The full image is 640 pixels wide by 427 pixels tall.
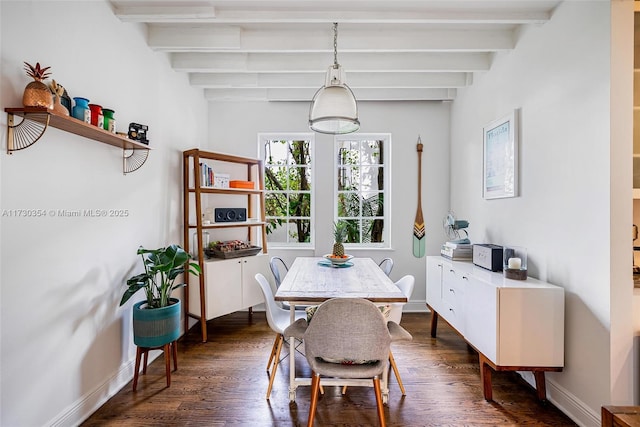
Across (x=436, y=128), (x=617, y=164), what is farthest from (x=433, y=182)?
(x=617, y=164)

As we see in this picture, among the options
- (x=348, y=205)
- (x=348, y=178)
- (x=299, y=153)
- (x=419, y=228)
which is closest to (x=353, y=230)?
(x=348, y=205)

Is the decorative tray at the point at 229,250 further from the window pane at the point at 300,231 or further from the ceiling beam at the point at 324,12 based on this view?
the ceiling beam at the point at 324,12

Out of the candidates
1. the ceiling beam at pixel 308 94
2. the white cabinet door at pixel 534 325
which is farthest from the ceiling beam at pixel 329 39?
→ the white cabinet door at pixel 534 325

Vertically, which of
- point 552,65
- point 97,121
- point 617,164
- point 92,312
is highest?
point 552,65

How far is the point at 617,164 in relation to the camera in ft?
5.58

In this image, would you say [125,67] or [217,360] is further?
[217,360]

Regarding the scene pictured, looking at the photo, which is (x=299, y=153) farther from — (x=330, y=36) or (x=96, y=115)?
(x=96, y=115)

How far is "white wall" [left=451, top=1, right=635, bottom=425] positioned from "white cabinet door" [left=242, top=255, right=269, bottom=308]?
8.21 feet

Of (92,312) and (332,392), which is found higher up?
(92,312)

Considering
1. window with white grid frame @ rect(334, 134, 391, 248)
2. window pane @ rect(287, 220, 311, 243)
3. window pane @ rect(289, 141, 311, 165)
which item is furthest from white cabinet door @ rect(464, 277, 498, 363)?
window pane @ rect(289, 141, 311, 165)

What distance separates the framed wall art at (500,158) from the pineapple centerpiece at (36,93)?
9.94 ft

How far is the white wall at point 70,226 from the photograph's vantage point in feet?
4.99

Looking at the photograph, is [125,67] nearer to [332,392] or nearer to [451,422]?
[332,392]

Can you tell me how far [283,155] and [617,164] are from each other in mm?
3267
